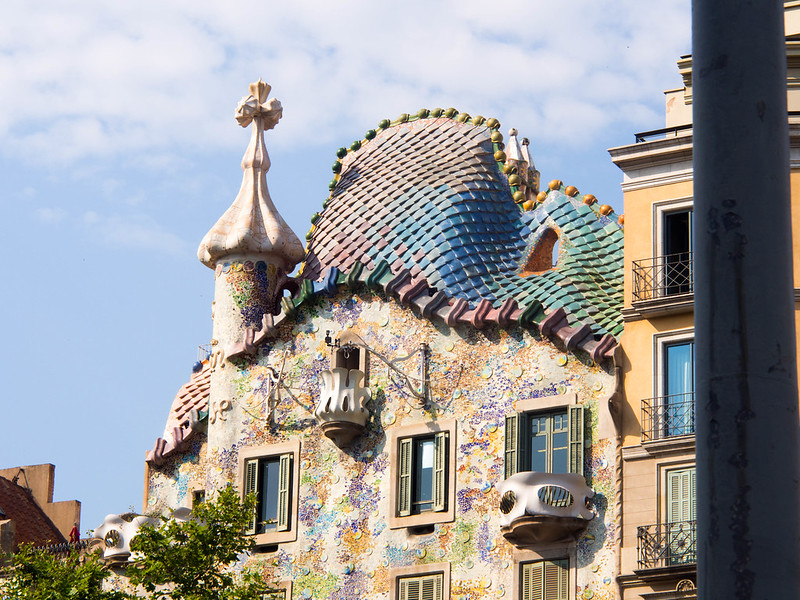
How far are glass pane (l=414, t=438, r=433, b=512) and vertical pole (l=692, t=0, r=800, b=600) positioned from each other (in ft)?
65.6

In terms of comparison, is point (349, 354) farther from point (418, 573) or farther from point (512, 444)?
point (418, 573)

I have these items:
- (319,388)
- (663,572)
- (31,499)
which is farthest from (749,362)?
(31,499)

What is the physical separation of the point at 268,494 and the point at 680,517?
25.5ft

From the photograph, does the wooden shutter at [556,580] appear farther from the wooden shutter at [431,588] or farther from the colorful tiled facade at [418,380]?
the wooden shutter at [431,588]

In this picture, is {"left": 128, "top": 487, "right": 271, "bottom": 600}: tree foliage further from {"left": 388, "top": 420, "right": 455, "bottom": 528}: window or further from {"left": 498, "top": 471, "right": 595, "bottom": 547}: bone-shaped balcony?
{"left": 498, "top": 471, "right": 595, "bottom": 547}: bone-shaped balcony

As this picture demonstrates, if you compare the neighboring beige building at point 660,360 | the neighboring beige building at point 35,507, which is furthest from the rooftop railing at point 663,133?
the neighboring beige building at point 35,507

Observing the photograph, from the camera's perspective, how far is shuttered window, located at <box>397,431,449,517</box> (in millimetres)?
24266

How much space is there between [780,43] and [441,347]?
2025cm

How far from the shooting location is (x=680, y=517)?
853 inches

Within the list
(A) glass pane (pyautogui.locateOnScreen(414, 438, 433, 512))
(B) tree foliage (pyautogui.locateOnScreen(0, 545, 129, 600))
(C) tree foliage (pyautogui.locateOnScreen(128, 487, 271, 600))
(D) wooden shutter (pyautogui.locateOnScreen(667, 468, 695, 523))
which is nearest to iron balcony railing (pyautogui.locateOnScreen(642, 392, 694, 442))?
(D) wooden shutter (pyautogui.locateOnScreen(667, 468, 695, 523))

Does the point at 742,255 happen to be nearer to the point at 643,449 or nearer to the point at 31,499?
the point at 643,449

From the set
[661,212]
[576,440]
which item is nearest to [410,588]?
[576,440]

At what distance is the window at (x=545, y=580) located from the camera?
902 inches

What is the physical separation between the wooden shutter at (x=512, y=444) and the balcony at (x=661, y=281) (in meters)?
2.57
